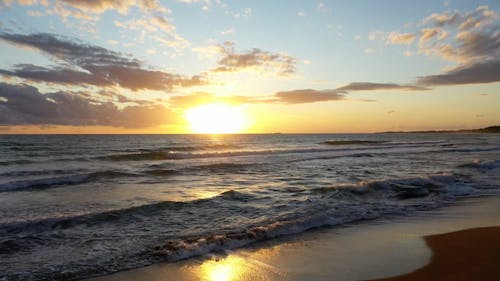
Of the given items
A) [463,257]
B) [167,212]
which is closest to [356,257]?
[463,257]

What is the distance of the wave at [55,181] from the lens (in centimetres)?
1491

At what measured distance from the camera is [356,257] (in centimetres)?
618

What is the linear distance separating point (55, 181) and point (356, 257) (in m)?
15.3

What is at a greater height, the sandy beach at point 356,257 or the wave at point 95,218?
the wave at point 95,218

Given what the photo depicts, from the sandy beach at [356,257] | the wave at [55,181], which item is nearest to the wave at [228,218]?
the sandy beach at [356,257]

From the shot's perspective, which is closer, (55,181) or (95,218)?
(95,218)

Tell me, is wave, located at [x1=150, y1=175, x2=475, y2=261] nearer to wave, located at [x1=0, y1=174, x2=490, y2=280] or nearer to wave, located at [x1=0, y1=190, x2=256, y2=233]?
wave, located at [x1=0, y1=174, x2=490, y2=280]

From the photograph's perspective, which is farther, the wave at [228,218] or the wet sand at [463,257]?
the wave at [228,218]

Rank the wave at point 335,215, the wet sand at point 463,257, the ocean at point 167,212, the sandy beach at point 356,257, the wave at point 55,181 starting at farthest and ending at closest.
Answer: the wave at point 55,181 < the wave at point 335,215 < the ocean at point 167,212 < the sandy beach at point 356,257 < the wet sand at point 463,257

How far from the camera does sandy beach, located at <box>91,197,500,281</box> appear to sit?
5.48 metres

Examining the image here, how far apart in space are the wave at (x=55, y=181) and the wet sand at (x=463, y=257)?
1526 cm

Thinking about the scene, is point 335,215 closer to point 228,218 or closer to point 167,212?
point 228,218

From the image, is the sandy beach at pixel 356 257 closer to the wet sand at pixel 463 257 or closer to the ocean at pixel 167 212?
the wet sand at pixel 463 257

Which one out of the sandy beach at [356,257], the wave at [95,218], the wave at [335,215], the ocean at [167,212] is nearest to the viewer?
the sandy beach at [356,257]
